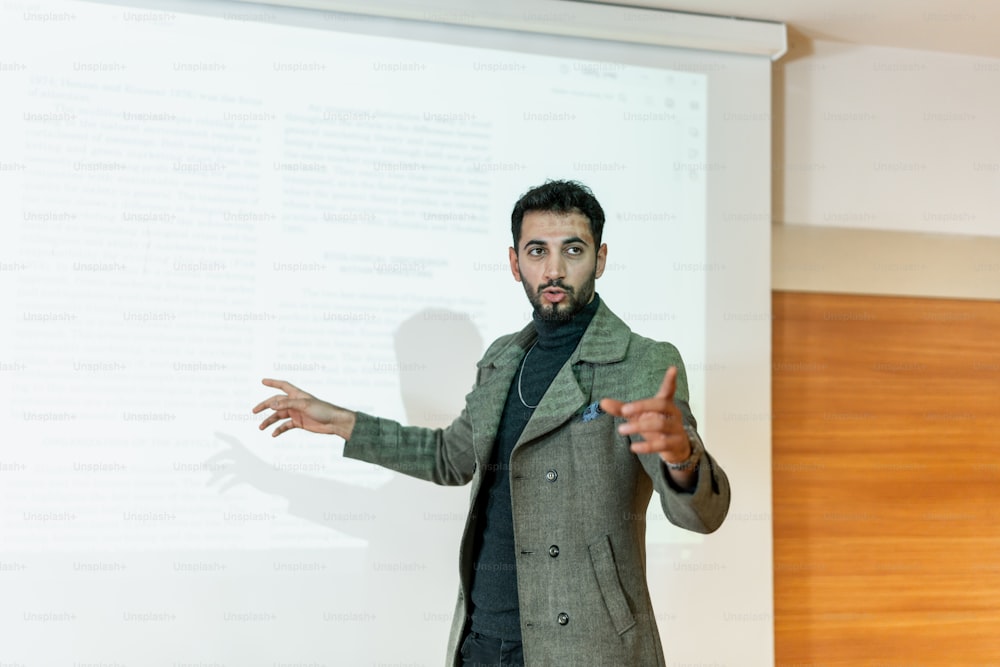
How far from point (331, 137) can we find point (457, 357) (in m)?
0.74

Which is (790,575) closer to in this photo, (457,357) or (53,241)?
(457,357)

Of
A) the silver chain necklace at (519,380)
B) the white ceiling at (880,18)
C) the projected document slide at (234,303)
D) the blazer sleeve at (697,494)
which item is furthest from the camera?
the white ceiling at (880,18)

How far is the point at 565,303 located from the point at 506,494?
0.38 m

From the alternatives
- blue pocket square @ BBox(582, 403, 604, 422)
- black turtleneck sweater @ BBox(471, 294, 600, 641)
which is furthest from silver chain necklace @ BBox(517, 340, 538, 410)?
blue pocket square @ BBox(582, 403, 604, 422)

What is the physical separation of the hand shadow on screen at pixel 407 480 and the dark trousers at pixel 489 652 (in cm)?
87

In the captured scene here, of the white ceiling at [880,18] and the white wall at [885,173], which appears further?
the white wall at [885,173]

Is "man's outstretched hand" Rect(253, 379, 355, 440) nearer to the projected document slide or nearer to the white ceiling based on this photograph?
the projected document slide

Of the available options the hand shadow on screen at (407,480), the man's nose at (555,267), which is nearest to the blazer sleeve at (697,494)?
the man's nose at (555,267)

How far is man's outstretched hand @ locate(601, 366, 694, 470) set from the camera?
1198 millimetres

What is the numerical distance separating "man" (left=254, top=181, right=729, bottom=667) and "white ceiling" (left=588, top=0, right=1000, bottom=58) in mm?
1410

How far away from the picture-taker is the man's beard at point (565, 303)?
162 centimetres

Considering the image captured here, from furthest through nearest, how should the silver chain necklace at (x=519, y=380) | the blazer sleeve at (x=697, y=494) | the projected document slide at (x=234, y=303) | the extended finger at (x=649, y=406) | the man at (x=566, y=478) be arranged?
Result: 1. the projected document slide at (x=234, y=303)
2. the silver chain necklace at (x=519, y=380)
3. the man at (x=566, y=478)
4. the blazer sleeve at (x=697, y=494)
5. the extended finger at (x=649, y=406)

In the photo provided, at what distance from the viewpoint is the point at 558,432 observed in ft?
5.01

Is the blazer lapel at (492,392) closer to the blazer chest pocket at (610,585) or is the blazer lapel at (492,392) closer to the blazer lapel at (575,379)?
the blazer lapel at (575,379)
